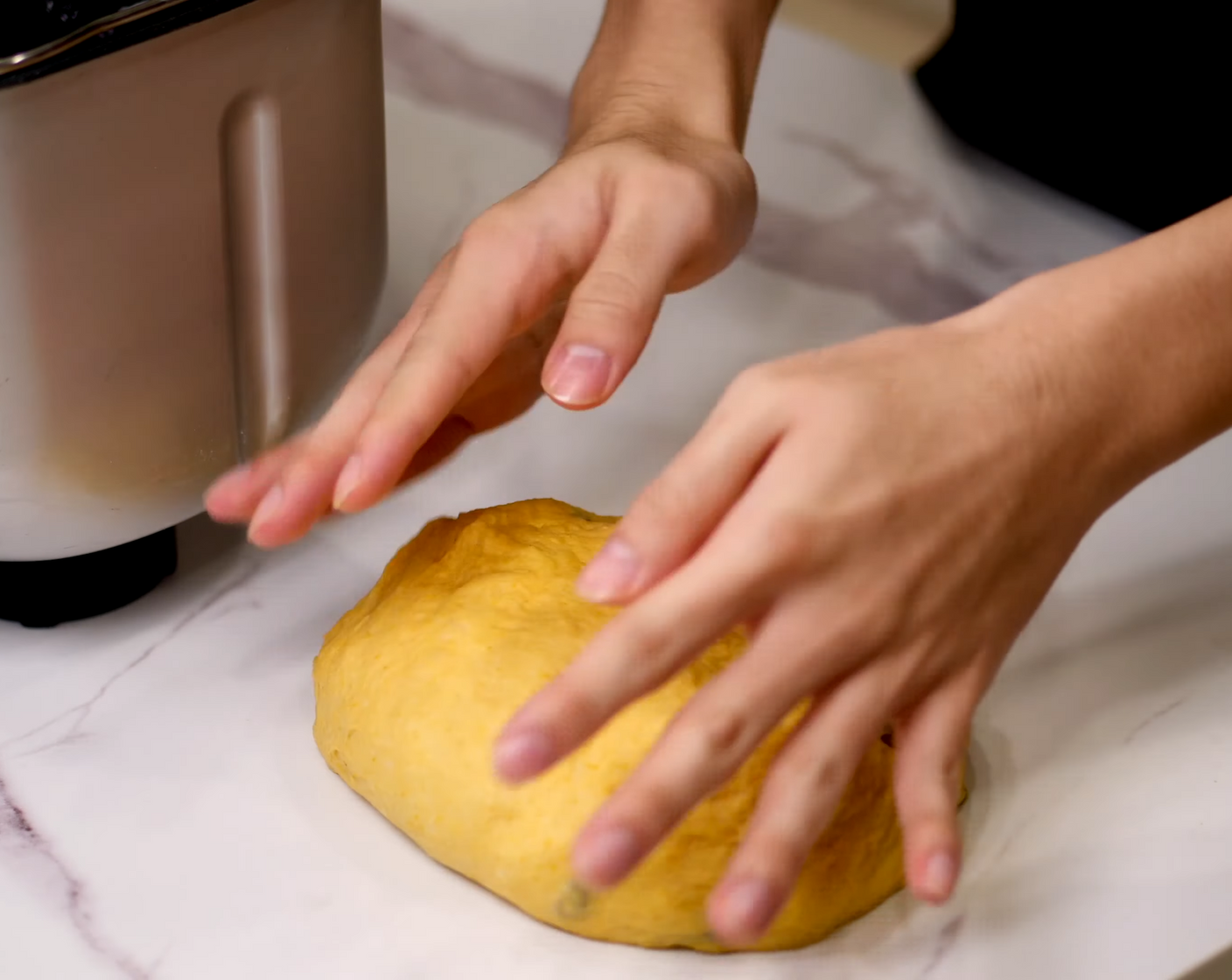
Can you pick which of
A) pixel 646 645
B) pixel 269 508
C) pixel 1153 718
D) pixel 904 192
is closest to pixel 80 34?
pixel 269 508

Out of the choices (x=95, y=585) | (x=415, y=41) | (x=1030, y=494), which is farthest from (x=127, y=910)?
(x=415, y=41)

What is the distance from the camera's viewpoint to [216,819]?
26.0 inches

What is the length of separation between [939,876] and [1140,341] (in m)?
0.24

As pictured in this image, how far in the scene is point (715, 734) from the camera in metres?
0.53

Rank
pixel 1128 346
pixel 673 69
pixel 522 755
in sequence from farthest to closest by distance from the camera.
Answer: pixel 673 69 < pixel 1128 346 < pixel 522 755

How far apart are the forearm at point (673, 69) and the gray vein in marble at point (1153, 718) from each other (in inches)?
15.1

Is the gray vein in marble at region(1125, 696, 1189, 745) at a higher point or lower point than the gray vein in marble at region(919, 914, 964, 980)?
lower

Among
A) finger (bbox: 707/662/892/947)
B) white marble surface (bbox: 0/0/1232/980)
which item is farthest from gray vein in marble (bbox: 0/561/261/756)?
finger (bbox: 707/662/892/947)

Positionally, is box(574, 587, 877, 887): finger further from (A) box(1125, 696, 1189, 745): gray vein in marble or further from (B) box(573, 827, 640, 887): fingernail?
(A) box(1125, 696, 1189, 745): gray vein in marble

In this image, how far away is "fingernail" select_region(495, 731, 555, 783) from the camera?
0.50 m

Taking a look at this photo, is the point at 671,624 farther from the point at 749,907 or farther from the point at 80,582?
the point at 80,582

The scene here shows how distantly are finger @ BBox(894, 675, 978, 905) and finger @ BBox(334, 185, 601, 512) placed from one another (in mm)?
241

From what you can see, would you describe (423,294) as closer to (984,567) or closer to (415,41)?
(984,567)

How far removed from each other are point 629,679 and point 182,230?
0.29 meters
